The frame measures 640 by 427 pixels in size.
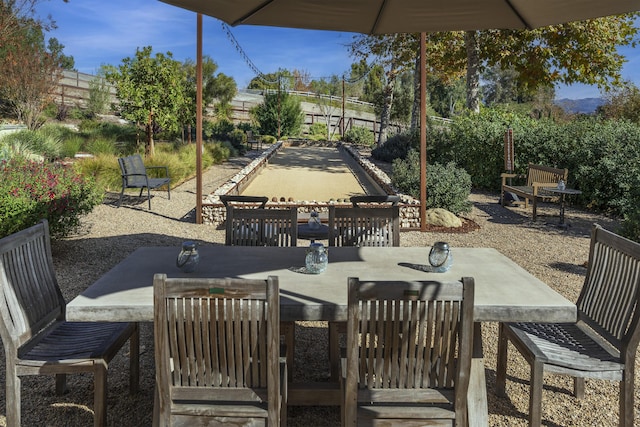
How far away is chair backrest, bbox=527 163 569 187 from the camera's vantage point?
31.2ft

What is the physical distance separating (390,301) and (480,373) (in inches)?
35.5

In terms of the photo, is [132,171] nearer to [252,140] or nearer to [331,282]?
[331,282]

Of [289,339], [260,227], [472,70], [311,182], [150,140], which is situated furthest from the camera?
[472,70]

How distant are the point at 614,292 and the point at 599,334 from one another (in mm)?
241

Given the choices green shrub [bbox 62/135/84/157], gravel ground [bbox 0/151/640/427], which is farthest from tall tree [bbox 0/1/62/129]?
gravel ground [bbox 0/151/640/427]

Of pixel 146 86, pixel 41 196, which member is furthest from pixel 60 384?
pixel 146 86

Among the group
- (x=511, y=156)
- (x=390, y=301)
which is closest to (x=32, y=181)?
(x=390, y=301)

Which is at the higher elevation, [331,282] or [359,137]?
[359,137]

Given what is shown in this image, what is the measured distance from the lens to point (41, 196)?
5785 millimetres

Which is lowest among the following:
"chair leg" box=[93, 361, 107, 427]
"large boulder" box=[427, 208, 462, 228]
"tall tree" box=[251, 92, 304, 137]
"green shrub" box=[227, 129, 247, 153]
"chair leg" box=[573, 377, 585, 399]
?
"chair leg" box=[573, 377, 585, 399]

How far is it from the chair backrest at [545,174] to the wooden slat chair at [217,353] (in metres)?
8.58

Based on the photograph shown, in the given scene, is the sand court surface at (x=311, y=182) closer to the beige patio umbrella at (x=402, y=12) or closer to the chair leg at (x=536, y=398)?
the beige patio umbrella at (x=402, y=12)

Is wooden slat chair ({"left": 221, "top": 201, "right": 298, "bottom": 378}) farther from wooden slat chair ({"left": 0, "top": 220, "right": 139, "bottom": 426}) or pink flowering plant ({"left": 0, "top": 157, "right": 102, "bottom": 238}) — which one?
pink flowering plant ({"left": 0, "top": 157, "right": 102, "bottom": 238})

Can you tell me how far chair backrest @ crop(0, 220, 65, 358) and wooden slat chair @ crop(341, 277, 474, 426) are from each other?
1.61 metres
